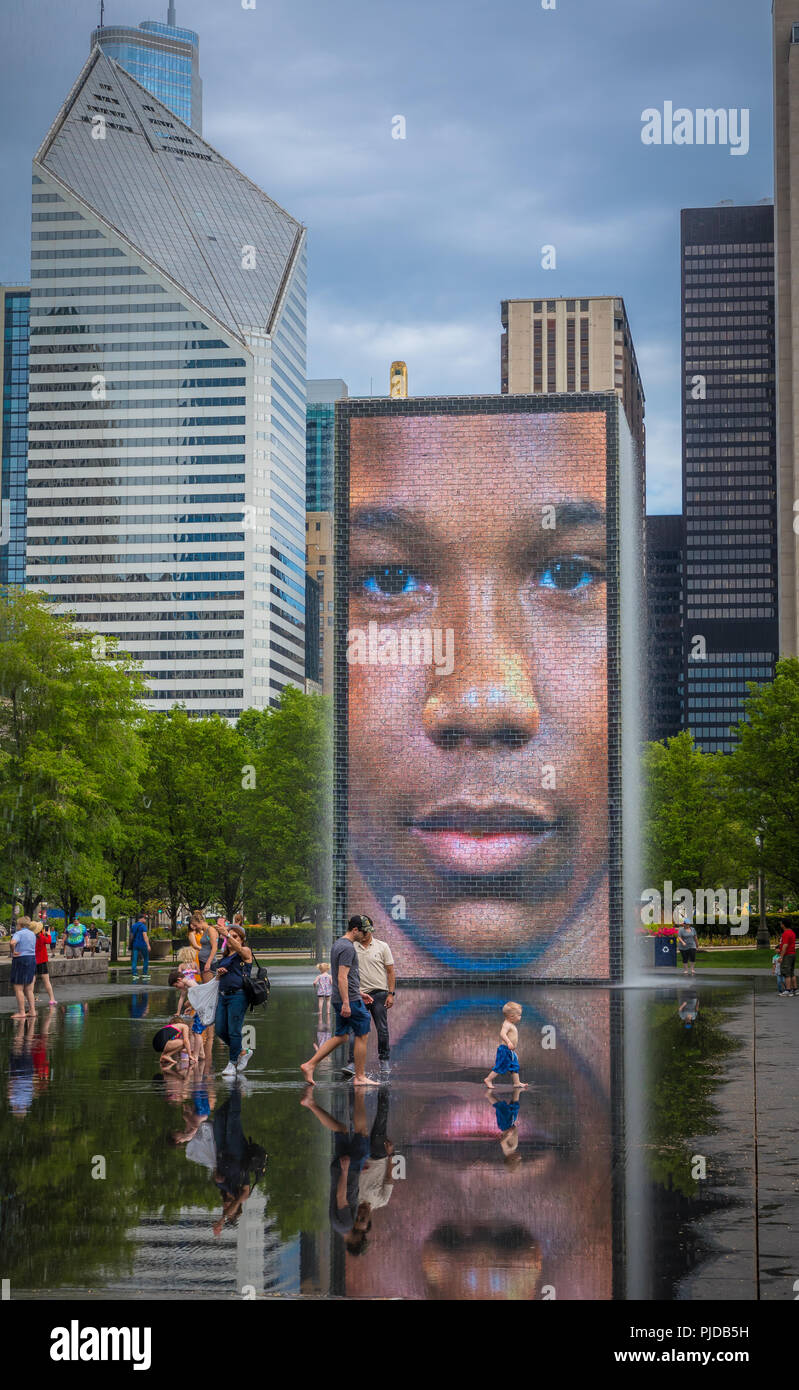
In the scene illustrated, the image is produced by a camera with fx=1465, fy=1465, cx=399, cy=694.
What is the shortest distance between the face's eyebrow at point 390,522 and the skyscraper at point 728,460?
526 ft

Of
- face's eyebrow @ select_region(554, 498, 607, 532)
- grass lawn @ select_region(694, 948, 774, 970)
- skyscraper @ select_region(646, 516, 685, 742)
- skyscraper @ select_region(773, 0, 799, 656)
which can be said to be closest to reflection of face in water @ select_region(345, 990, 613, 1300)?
face's eyebrow @ select_region(554, 498, 607, 532)

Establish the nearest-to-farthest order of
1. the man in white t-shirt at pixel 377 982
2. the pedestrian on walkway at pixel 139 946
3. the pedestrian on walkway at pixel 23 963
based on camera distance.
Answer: the man in white t-shirt at pixel 377 982
the pedestrian on walkway at pixel 23 963
the pedestrian on walkway at pixel 139 946

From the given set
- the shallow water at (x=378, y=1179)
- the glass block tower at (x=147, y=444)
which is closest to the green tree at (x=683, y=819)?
the shallow water at (x=378, y=1179)

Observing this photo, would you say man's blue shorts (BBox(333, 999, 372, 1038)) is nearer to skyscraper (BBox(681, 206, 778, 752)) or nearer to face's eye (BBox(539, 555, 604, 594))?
face's eye (BBox(539, 555, 604, 594))

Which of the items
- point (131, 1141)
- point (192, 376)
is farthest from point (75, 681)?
point (192, 376)

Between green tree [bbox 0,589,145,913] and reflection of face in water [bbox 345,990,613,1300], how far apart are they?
24016 mm

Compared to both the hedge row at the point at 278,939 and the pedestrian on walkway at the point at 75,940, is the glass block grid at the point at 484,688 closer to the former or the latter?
the pedestrian on walkway at the point at 75,940

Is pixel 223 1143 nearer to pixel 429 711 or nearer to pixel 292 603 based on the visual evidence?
pixel 429 711

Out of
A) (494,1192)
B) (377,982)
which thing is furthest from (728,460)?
(494,1192)

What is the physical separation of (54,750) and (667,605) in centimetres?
16351

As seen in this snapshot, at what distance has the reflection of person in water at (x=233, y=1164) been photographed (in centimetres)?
891

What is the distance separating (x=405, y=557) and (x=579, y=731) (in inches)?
224

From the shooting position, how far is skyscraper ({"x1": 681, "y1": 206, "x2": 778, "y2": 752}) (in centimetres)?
19112

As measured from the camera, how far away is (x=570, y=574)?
33.6 metres
